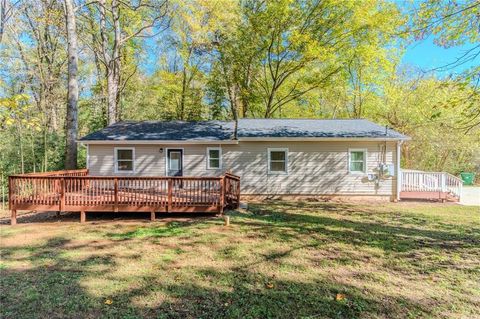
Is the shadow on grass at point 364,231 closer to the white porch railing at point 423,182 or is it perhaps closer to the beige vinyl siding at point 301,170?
the beige vinyl siding at point 301,170

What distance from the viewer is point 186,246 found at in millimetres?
5652

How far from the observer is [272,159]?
11930 millimetres

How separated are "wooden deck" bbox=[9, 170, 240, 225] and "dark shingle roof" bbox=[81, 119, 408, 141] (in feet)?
12.8

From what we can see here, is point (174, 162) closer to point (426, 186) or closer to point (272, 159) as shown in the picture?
point (272, 159)

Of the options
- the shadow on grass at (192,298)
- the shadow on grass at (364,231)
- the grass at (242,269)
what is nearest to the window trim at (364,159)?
the shadow on grass at (364,231)

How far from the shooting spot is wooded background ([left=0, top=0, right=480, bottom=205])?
45.2 ft

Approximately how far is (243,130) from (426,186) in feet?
28.4

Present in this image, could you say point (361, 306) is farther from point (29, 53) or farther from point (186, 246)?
point (29, 53)

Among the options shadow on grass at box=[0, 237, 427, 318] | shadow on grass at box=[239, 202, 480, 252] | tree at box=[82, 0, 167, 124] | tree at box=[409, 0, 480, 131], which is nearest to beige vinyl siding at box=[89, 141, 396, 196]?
shadow on grass at box=[239, 202, 480, 252]

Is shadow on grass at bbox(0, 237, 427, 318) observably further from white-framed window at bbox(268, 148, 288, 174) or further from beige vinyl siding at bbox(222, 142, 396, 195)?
white-framed window at bbox(268, 148, 288, 174)

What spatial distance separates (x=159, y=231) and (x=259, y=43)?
1420cm

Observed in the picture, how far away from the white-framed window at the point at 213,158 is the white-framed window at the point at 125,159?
344cm

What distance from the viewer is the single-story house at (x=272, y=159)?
11.7m

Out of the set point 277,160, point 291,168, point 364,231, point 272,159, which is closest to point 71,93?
point 272,159
